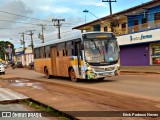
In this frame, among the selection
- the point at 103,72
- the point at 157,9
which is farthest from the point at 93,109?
the point at 157,9

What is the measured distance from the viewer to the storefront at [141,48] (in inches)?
1520

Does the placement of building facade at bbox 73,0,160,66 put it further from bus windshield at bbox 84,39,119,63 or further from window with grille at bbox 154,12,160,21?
bus windshield at bbox 84,39,119,63

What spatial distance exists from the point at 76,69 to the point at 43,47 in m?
7.63

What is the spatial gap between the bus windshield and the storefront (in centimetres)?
1727

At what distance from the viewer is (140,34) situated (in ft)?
132

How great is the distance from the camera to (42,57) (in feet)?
94.6

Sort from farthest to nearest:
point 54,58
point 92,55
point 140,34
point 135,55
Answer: point 135,55, point 140,34, point 54,58, point 92,55

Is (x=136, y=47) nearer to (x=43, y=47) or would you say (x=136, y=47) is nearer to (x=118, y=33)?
(x=118, y=33)

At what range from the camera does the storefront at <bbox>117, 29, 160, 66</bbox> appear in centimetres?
3860

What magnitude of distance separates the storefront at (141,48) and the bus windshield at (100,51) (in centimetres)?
1727

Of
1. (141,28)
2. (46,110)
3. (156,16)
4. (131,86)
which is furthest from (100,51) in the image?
(156,16)

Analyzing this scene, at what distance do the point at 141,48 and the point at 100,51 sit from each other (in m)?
22.5

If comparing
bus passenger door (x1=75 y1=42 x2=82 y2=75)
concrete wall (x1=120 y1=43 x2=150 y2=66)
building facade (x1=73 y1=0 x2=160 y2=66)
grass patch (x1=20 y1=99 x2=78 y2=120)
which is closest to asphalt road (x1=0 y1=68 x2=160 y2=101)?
bus passenger door (x1=75 y1=42 x2=82 y2=75)

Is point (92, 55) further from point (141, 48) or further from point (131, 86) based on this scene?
point (141, 48)
